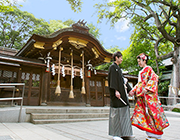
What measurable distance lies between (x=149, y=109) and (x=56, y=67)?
246 inches

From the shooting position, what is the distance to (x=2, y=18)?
1820 centimetres

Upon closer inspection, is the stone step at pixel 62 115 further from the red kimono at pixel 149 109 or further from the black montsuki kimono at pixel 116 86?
the red kimono at pixel 149 109

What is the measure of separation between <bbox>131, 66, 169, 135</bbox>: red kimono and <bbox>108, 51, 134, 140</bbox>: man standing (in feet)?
0.61

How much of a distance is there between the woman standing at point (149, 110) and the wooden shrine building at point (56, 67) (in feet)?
16.3

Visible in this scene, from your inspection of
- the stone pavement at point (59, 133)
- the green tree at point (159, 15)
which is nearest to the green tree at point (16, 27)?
the green tree at point (159, 15)

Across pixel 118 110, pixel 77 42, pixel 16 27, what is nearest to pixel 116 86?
pixel 118 110

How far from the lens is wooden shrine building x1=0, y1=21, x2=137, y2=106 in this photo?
6.87 meters

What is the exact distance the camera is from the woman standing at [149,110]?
2.26 m

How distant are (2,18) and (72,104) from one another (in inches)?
688

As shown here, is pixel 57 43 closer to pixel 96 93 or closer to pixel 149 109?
pixel 96 93

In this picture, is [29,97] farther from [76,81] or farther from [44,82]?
[76,81]

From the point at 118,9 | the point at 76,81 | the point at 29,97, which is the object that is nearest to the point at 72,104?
the point at 76,81

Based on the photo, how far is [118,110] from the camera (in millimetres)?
2502

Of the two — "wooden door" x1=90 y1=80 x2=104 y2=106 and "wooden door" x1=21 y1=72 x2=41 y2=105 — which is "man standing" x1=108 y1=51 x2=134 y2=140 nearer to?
"wooden door" x1=21 y1=72 x2=41 y2=105
